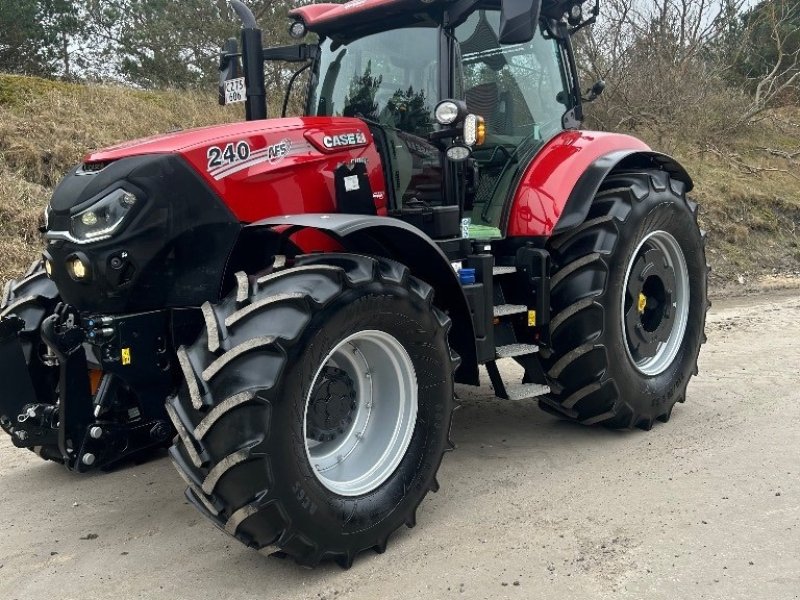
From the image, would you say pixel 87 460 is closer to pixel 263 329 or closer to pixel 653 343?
pixel 263 329

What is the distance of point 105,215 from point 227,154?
0.55m

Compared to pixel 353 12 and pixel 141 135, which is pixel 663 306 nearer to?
pixel 353 12

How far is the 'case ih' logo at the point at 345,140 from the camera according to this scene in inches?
142

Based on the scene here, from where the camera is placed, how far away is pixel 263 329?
2734mm

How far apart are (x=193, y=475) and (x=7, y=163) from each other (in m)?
7.41

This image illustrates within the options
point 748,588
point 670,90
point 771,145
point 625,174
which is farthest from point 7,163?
point 771,145

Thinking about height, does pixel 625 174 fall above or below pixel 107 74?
below

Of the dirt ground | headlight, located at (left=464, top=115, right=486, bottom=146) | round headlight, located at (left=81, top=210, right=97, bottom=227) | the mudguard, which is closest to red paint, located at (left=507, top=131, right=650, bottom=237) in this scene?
the mudguard

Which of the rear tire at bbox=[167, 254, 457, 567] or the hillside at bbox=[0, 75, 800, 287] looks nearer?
the rear tire at bbox=[167, 254, 457, 567]

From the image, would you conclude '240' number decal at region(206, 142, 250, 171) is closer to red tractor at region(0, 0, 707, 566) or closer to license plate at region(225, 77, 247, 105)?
red tractor at region(0, 0, 707, 566)

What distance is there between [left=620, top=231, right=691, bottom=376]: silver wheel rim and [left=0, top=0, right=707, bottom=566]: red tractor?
0.02 m

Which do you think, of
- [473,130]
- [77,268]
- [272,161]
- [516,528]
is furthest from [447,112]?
[516,528]

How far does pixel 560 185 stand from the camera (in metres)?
4.16

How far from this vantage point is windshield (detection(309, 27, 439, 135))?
4.00 metres
